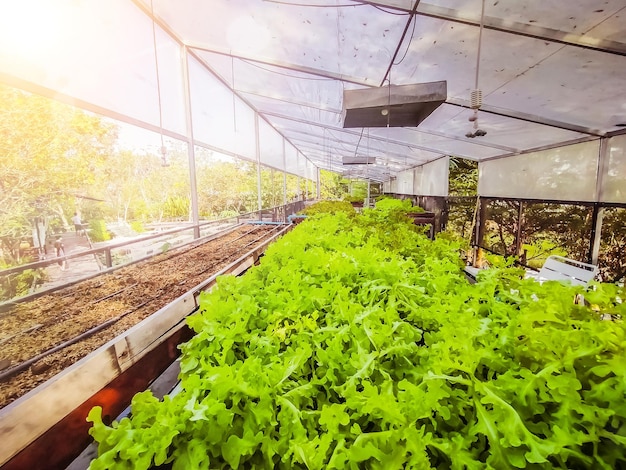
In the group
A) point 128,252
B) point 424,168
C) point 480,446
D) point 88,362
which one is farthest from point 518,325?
point 424,168

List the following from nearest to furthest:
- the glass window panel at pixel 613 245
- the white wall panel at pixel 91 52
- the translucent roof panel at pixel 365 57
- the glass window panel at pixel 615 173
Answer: the translucent roof panel at pixel 365 57
the white wall panel at pixel 91 52
the glass window panel at pixel 615 173
the glass window panel at pixel 613 245

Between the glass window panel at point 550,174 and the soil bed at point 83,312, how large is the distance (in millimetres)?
5344

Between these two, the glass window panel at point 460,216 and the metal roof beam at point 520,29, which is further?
the glass window panel at point 460,216

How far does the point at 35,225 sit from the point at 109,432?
323 centimetres

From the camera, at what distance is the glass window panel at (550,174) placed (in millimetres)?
3885

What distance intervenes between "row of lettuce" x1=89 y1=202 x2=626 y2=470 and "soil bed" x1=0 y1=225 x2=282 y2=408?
5.39 ft

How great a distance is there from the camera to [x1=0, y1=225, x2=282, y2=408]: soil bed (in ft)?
5.91

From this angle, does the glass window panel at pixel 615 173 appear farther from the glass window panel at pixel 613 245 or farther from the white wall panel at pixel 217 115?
the white wall panel at pixel 217 115

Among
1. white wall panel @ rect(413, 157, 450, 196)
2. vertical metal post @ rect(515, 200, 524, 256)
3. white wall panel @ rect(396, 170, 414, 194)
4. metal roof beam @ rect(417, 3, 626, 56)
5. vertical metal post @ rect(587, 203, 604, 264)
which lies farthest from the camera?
white wall panel @ rect(396, 170, 414, 194)

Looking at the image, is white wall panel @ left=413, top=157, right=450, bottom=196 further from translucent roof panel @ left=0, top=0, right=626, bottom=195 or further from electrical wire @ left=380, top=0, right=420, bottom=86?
electrical wire @ left=380, top=0, right=420, bottom=86

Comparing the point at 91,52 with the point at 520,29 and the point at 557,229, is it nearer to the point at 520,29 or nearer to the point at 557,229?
the point at 520,29

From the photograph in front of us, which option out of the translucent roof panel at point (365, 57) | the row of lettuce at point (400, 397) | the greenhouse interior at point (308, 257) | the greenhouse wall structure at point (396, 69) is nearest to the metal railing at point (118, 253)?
the greenhouse interior at point (308, 257)

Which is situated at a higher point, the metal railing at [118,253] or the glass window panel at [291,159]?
the glass window panel at [291,159]

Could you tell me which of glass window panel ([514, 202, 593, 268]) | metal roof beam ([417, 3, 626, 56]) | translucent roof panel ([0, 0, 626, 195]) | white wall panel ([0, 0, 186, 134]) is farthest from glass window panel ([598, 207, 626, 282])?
white wall panel ([0, 0, 186, 134])
